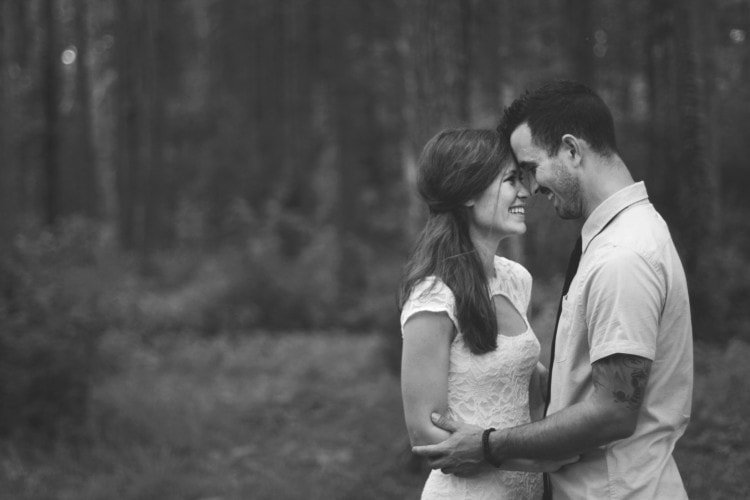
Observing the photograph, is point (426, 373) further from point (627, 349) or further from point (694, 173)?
point (694, 173)

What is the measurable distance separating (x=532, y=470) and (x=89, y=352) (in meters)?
6.38

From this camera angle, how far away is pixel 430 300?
3016 mm

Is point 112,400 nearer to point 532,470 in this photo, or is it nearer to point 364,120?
point 532,470

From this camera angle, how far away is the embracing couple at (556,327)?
2.54 m

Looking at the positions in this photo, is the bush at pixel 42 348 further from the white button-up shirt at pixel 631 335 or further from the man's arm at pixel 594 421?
the white button-up shirt at pixel 631 335

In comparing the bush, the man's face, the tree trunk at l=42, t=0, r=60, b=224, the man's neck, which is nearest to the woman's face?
the man's face

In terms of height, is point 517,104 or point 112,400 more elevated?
point 517,104

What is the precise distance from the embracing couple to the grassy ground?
278cm

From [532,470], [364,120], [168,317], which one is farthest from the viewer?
[364,120]

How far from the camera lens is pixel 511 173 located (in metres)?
3.20

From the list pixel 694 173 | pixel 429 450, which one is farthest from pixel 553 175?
pixel 694 173

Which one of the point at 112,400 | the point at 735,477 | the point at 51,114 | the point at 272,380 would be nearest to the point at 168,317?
the point at 272,380

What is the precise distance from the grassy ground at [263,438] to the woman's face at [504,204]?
2.95 metres

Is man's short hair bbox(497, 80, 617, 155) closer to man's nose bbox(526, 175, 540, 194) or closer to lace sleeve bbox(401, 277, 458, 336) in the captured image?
man's nose bbox(526, 175, 540, 194)
